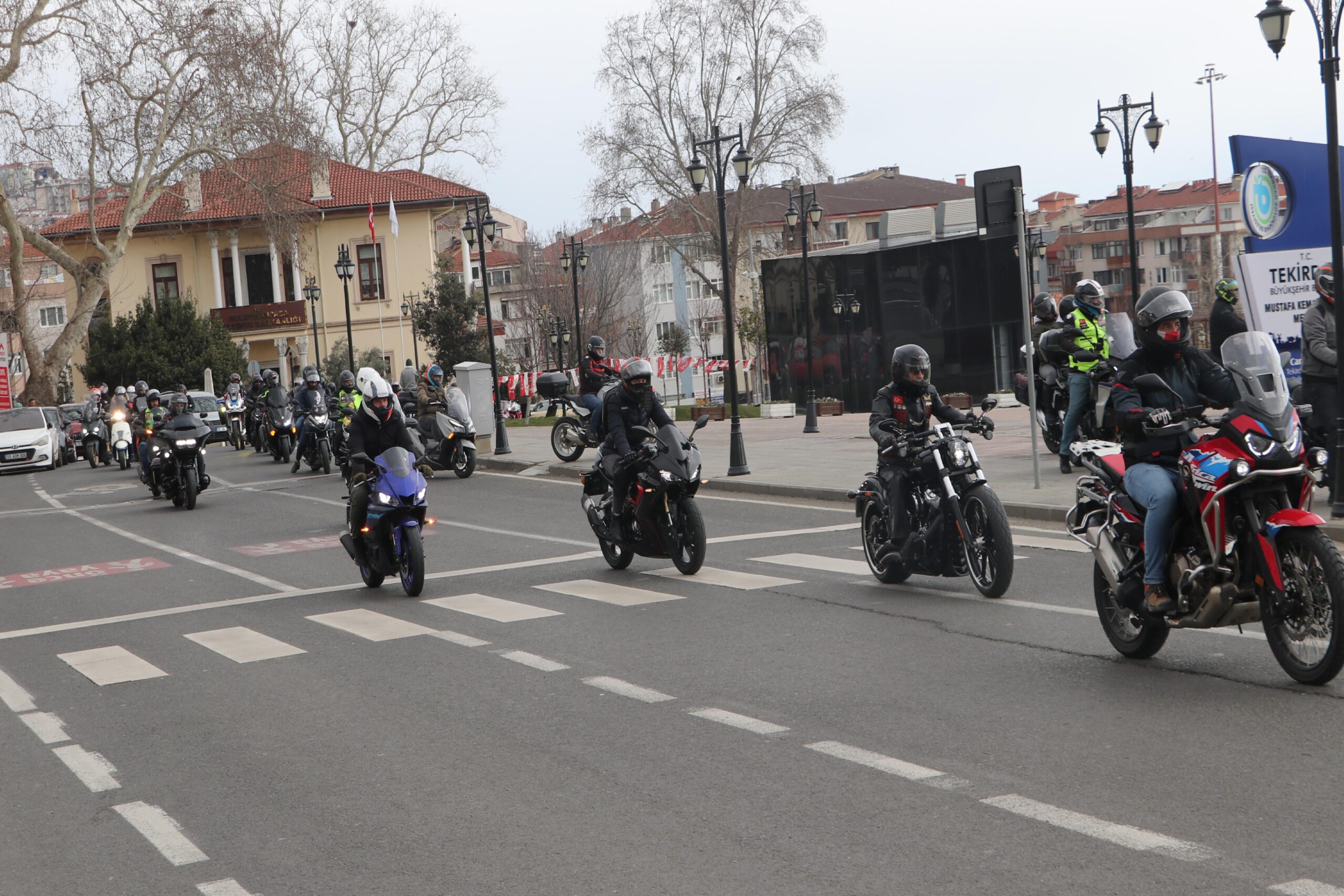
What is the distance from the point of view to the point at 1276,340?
1401cm

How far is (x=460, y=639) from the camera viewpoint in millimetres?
9250

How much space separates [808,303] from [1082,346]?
19.3 metres

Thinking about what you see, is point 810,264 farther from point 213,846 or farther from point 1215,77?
point 1215,77

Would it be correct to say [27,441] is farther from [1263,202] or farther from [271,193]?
[1263,202]

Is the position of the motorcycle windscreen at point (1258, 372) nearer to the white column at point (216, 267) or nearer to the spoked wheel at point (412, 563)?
the spoked wheel at point (412, 563)

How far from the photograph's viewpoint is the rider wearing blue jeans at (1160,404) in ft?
21.8

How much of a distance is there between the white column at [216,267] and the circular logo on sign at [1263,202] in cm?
6576

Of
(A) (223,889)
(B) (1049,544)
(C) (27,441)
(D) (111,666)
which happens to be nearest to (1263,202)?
(B) (1049,544)

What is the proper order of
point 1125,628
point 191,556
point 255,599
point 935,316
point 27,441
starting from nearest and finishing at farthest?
point 1125,628
point 255,599
point 191,556
point 27,441
point 935,316

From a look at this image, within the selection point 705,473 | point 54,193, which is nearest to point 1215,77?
point 54,193

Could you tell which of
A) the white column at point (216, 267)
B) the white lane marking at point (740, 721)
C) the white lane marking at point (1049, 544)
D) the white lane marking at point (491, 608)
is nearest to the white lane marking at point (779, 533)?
the white lane marking at point (1049, 544)

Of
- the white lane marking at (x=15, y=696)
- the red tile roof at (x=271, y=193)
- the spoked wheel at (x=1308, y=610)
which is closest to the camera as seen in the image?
the spoked wheel at (x=1308, y=610)

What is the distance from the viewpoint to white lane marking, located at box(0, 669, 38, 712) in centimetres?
789

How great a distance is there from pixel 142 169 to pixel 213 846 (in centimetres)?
5148
